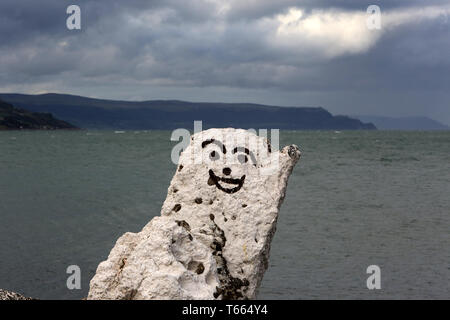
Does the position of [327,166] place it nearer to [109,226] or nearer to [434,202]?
[434,202]

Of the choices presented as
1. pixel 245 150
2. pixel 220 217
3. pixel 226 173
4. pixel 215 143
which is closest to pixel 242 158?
pixel 245 150

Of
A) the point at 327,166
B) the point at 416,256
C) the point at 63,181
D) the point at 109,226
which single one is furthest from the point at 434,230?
the point at 327,166

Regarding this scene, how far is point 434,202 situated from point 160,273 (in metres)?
26.9

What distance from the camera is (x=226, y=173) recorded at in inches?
342

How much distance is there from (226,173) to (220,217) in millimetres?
639

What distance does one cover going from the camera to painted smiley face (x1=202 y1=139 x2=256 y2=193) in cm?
864

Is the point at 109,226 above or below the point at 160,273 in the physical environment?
below

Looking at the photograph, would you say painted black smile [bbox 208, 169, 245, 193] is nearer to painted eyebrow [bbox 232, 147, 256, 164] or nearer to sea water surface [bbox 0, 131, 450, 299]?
painted eyebrow [bbox 232, 147, 256, 164]

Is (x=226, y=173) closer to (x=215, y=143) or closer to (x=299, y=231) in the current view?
(x=215, y=143)

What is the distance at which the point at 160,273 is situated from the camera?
23.4 feet

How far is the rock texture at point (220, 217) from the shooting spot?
A: 25.0 ft

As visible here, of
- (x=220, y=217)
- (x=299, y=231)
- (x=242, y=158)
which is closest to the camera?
(x=220, y=217)
